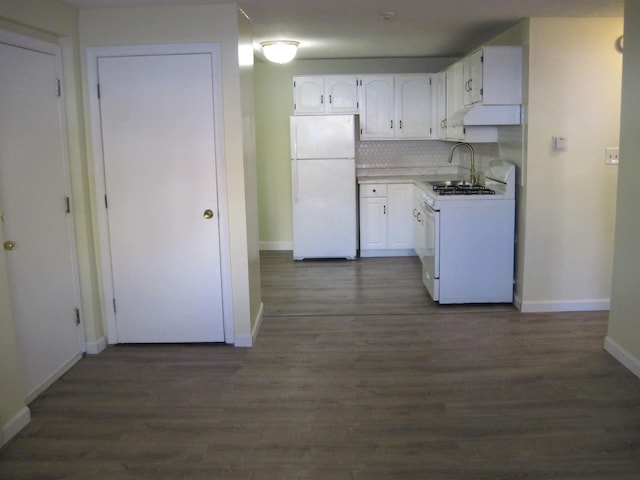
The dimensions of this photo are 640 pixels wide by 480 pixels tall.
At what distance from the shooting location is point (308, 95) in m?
6.94

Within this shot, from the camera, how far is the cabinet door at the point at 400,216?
7.04 m

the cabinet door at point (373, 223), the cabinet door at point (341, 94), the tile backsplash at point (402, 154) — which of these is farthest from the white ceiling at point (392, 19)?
the cabinet door at point (373, 223)

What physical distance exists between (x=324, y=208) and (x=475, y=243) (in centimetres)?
230

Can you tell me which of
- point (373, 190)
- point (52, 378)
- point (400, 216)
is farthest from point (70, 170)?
point (400, 216)

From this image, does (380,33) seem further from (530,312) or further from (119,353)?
(119,353)

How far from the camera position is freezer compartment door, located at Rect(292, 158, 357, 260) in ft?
22.5

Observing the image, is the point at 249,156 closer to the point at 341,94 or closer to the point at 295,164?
the point at 295,164

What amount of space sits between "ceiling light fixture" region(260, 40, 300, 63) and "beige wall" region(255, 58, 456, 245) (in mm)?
1573

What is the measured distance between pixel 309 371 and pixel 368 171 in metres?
4.13

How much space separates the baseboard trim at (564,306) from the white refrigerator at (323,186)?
252 cm

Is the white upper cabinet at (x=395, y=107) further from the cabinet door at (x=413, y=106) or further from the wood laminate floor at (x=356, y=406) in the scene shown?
the wood laminate floor at (x=356, y=406)

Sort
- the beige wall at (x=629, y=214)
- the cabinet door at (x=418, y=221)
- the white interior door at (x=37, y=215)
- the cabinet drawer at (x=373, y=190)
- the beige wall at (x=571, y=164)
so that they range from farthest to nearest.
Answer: the cabinet drawer at (x=373, y=190), the cabinet door at (x=418, y=221), the beige wall at (x=571, y=164), the beige wall at (x=629, y=214), the white interior door at (x=37, y=215)

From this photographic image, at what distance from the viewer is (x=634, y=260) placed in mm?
3697

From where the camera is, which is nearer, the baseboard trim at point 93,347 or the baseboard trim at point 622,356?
the baseboard trim at point 622,356
